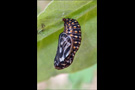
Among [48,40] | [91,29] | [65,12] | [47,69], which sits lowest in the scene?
[47,69]

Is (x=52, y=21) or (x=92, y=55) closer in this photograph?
(x=52, y=21)

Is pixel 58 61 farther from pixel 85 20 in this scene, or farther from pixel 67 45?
pixel 85 20

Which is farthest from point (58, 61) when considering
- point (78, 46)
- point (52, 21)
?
point (52, 21)

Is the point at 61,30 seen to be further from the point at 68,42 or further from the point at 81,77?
the point at 81,77

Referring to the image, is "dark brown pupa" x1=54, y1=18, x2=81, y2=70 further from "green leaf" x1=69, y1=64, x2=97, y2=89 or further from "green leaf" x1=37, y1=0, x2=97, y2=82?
"green leaf" x1=69, y1=64, x2=97, y2=89

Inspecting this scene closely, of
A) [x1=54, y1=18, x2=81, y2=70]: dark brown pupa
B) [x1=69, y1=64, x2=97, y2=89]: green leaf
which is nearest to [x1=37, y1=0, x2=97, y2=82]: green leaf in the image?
[x1=54, y1=18, x2=81, y2=70]: dark brown pupa

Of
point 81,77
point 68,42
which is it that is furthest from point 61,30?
point 81,77
